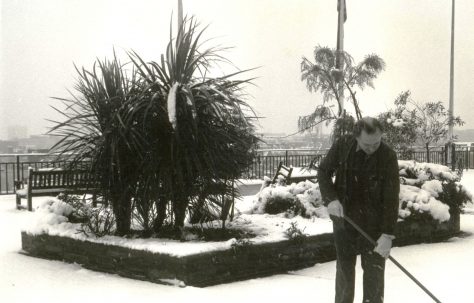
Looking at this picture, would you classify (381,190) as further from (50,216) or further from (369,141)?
(50,216)

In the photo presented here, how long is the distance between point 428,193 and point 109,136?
185 inches

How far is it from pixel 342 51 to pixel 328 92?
94cm

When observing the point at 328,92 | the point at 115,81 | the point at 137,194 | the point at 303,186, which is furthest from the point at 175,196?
the point at 328,92

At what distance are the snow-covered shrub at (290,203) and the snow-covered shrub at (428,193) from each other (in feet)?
3.88

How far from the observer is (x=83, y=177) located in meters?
7.14

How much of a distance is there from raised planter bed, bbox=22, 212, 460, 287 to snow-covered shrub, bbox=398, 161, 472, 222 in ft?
6.33

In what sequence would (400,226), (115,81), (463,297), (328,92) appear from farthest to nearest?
(328,92) < (400,226) < (115,81) < (463,297)

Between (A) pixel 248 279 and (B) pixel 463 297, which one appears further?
(A) pixel 248 279

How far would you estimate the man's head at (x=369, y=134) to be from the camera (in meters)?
4.17

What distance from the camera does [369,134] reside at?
4.18 m

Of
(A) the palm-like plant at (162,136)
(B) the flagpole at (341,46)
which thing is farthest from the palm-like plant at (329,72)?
(A) the palm-like plant at (162,136)

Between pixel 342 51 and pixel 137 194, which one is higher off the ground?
pixel 342 51

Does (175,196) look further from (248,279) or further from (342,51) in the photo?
(342,51)

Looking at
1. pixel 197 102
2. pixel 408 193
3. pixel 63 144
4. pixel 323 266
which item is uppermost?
pixel 197 102
